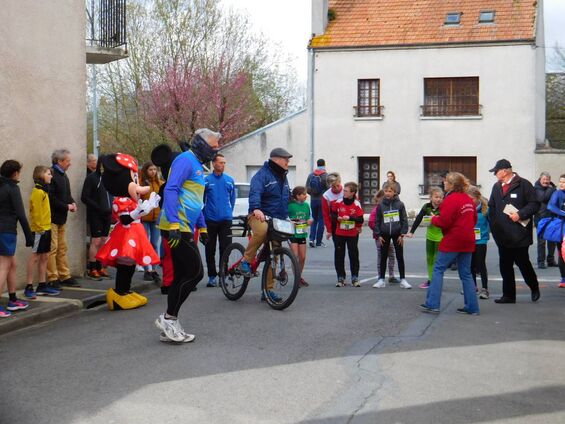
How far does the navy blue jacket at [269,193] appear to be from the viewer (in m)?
10.0

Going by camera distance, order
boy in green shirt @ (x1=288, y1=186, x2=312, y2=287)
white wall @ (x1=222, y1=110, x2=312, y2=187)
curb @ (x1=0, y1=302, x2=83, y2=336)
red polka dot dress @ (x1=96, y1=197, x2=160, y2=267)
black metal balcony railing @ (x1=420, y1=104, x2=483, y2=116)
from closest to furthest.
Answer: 1. curb @ (x1=0, y1=302, x2=83, y2=336)
2. red polka dot dress @ (x1=96, y1=197, x2=160, y2=267)
3. boy in green shirt @ (x1=288, y1=186, x2=312, y2=287)
4. black metal balcony railing @ (x1=420, y1=104, x2=483, y2=116)
5. white wall @ (x1=222, y1=110, x2=312, y2=187)

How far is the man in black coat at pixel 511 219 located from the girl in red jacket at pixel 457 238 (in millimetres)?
771

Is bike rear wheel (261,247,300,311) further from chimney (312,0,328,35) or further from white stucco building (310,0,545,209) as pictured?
chimney (312,0,328,35)

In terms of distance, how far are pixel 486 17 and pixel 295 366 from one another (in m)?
28.9

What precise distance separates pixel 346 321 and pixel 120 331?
2.51 m

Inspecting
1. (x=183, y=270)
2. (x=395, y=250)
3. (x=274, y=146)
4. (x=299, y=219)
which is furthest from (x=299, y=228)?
(x=274, y=146)

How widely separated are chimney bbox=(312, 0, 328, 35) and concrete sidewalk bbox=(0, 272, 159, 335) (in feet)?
79.0

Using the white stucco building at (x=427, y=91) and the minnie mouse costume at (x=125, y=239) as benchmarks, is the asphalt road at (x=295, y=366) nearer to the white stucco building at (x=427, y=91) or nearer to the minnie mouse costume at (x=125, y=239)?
the minnie mouse costume at (x=125, y=239)

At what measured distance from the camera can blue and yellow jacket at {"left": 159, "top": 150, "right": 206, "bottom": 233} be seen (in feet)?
24.9

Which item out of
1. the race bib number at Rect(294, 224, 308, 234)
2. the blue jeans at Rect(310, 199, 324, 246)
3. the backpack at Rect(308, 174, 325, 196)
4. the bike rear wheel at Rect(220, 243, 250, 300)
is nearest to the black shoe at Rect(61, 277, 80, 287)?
the bike rear wheel at Rect(220, 243, 250, 300)

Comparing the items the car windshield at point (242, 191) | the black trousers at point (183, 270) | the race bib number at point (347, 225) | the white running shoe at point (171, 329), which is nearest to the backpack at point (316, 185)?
the car windshield at point (242, 191)

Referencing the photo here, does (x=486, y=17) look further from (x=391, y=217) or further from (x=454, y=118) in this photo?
(x=391, y=217)

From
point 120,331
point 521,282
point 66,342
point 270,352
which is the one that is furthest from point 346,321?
point 521,282

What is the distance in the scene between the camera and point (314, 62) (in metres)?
33.8
